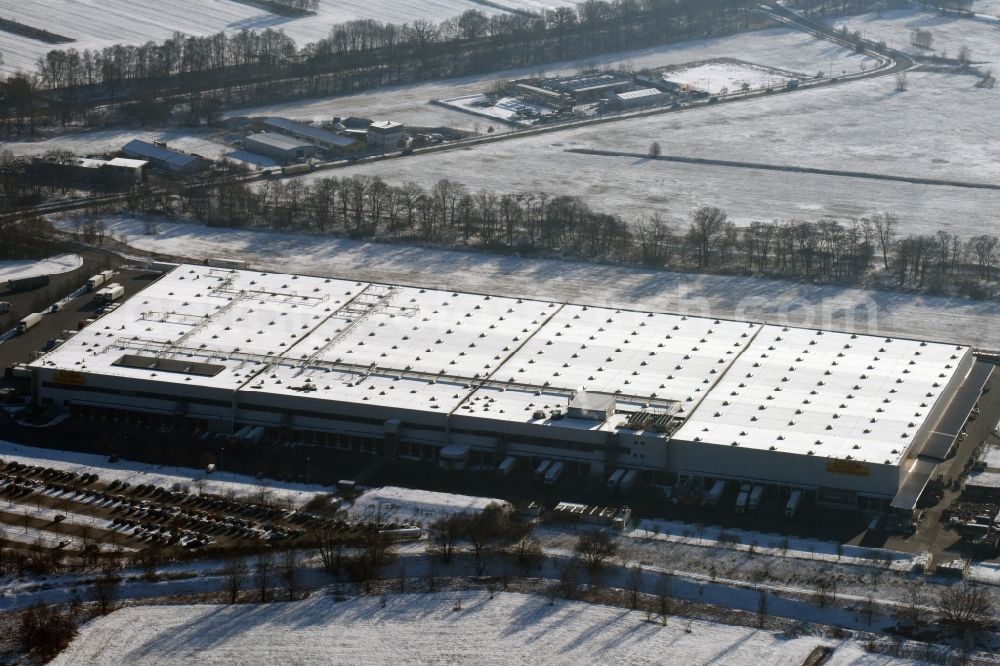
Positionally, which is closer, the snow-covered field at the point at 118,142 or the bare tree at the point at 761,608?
the bare tree at the point at 761,608

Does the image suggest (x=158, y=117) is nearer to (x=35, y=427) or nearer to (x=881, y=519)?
(x=35, y=427)

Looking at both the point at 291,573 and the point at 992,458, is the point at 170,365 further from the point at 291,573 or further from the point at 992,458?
the point at 992,458

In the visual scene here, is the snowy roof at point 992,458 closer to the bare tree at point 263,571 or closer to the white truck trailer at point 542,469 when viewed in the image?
the white truck trailer at point 542,469

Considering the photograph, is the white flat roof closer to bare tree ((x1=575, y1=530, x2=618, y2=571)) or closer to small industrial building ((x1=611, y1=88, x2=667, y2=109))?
bare tree ((x1=575, y1=530, x2=618, y2=571))

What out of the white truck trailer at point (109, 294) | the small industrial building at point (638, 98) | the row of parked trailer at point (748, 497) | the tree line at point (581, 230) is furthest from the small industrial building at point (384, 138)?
the row of parked trailer at point (748, 497)

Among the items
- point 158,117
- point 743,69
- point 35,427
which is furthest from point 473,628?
point 743,69

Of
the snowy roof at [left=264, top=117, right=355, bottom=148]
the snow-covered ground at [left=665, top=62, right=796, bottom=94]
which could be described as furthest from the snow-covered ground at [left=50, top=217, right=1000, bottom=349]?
the snow-covered ground at [left=665, top=62, right=796, bottom=94]
